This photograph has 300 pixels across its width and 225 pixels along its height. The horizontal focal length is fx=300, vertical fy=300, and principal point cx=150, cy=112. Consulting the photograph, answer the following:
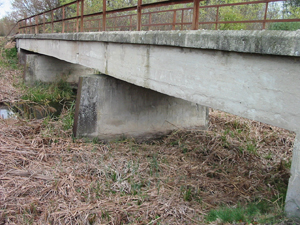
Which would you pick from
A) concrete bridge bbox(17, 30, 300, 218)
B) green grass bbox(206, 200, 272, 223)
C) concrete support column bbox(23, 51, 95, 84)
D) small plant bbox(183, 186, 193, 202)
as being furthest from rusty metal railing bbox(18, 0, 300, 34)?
concrete support column bbox(23, 51, 95, 84)

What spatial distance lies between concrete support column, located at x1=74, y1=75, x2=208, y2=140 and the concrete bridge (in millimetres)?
21

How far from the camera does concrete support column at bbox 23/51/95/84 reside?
1371 cm

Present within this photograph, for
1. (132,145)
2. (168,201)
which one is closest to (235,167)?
(168,201)

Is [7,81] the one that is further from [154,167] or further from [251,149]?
[251,149]

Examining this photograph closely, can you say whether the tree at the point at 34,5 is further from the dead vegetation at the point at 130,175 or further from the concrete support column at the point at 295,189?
the concrete support column at the point at 295,189

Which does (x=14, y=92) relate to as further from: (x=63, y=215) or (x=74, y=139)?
(x=63, y=215)

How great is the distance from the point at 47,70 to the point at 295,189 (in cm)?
1311

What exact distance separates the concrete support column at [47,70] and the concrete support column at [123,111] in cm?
816

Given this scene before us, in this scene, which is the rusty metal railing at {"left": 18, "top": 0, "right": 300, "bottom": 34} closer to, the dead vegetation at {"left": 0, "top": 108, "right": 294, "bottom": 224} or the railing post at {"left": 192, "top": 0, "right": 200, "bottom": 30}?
the railing post at {"left": 192, "top": 0, "right": 200, "bottom": 30}

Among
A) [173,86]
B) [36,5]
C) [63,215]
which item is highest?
[36,5]

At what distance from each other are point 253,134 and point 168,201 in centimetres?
430

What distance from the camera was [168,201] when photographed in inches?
152

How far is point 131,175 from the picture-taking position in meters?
4.71

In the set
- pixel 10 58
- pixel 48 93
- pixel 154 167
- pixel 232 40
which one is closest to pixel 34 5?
pixel 10 58
